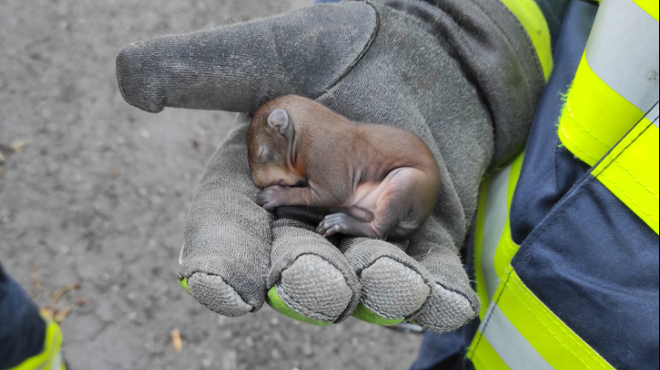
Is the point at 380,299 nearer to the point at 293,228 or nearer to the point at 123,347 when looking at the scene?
the point at 293,228

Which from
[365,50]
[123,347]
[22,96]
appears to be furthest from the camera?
[22,96]

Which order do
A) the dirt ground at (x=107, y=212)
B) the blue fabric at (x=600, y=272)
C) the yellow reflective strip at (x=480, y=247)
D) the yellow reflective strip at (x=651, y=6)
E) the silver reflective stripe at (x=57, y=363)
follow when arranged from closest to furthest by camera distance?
the yellow reflective strip at (x=651, y=6) < the blue fabric at (x=600, y=272) < the yellow reflective strip at (x=480, y=247) < the silver reflective stripe at (x=57, y=363) < the dirt ground at (x=107, y=212)

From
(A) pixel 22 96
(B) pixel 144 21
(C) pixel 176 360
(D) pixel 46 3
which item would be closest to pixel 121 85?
(C) pixel 176 360

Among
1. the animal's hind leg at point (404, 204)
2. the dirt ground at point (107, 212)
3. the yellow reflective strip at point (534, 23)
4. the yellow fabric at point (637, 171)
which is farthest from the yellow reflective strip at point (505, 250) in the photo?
the dirt ground at point (107, 212)

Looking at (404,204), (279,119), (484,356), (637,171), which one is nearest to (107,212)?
(279,119)

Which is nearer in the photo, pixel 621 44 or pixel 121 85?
pixel 621 44

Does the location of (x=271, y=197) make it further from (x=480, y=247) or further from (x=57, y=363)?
(x=57, y=363)

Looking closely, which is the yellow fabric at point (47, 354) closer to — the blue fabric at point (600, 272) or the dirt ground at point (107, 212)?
the dirt ground at point (107, 212)
